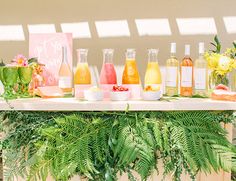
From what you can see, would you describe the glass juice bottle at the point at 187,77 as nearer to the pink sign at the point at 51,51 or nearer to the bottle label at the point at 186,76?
the bottle label at the point at 186,76

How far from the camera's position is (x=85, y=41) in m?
2.78

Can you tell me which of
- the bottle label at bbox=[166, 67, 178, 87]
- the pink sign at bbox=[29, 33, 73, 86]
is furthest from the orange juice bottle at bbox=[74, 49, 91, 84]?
the bottle label at bbox=[166, 67, 178, 87]

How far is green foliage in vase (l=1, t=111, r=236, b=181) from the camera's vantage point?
1945 mm

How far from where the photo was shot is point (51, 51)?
2.50 m

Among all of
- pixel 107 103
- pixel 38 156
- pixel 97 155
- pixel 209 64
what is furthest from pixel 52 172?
pixel 209 64

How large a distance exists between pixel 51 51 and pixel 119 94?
621mm

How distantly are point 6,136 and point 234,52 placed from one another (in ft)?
4.41

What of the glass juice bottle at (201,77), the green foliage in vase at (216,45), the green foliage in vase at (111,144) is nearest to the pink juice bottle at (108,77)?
the green foliage in vase at (111,144)

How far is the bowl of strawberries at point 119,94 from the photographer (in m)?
2.09

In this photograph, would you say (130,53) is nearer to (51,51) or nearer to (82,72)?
(82,72)

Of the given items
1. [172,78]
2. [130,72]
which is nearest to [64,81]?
[130,72]

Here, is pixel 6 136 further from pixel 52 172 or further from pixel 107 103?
pixel 107 103

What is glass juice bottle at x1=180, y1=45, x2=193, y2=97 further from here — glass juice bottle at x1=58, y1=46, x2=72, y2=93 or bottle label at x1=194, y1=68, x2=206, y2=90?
glass juice bottle at x1=58, y1=46, x2=72, y2=93

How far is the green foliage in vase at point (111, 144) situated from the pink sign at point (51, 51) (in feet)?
1.62
